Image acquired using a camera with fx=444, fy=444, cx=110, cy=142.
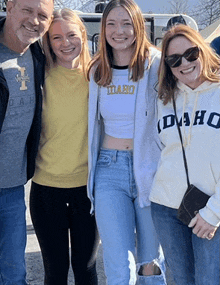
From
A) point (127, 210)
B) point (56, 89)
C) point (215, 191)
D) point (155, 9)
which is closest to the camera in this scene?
point (215, 191)

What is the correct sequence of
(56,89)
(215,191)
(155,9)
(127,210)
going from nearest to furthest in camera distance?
1. (215,191)
2. (127,210)
3. (56,89)
4. (155,9)

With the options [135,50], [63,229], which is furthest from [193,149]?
[63,229]

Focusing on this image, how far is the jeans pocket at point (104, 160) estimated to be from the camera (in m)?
2.67

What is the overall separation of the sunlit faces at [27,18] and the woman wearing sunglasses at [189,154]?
2.67ft

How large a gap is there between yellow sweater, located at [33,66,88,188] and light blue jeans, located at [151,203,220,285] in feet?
2.06

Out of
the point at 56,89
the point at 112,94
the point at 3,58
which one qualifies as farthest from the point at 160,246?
the point at 3,58

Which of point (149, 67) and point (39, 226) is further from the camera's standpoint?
point (39, 226)

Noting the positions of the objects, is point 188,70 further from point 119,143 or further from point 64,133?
point 64,133

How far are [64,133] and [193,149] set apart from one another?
35.4 inches

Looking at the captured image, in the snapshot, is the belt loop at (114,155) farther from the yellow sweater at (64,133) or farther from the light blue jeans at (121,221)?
the yellow sweater at (64,133)

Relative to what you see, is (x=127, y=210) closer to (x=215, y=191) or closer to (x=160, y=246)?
(x=160, y=246)

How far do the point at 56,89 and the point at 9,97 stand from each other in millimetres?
316

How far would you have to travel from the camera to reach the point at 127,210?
2.61 m

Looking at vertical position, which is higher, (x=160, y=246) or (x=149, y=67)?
(x=149, y=67)
